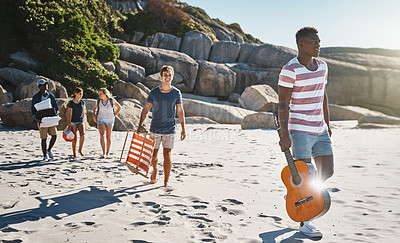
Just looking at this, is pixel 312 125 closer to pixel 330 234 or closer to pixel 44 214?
pixel 330 234

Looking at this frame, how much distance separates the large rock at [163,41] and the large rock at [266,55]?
6.06m

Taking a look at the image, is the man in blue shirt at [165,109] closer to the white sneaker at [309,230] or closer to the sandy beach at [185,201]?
the sandy beach at [185,201]

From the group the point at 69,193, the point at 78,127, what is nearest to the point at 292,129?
the point at 69,193

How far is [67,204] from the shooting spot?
352cm

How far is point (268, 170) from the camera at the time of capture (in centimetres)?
552

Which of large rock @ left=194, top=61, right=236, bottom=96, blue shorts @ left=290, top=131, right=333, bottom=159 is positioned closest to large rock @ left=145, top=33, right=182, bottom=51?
large rock @ left=194, top=61, right=236, bottom=96

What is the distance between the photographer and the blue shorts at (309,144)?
9.20 feet

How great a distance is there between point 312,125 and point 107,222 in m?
2.08

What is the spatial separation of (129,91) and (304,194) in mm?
16874

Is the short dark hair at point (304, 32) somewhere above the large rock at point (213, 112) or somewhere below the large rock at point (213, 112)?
above

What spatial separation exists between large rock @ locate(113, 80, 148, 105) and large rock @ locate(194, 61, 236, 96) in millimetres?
7029

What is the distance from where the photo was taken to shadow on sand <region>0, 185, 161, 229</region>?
306 cm

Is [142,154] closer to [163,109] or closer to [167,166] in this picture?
[167,166]

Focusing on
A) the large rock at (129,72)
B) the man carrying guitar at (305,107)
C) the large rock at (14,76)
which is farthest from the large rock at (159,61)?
the man carrying guitar at (305,107)
